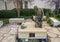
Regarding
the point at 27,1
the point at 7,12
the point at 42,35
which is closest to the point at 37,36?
the point at 42,35

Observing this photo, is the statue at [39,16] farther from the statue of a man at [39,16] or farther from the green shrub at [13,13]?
the green shrub at [13,13]

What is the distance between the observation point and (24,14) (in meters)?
20.4

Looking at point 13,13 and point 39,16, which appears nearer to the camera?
point 39,16

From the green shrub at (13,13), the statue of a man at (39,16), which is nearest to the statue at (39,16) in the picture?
the statue of a man at (39,16)

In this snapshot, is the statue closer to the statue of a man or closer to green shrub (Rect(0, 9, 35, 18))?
the statue of a man

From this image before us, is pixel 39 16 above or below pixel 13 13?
above

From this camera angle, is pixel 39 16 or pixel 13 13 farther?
pixel 13 13

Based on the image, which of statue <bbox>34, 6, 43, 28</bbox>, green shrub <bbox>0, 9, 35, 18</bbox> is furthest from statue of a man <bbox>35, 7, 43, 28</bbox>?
green shrub <bbox>0, 9, 35, 18</bbox>

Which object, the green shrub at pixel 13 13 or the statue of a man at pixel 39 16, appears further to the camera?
the green shrub at pixel 13 13

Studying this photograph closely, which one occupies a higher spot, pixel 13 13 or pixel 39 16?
pixel 39 16

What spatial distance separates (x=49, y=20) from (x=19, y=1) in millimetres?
7017

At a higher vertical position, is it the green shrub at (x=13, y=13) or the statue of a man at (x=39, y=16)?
the statue of a man at (x=39, y=16)

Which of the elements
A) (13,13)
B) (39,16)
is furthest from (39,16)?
(13,13)

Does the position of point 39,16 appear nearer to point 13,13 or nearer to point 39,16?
point 39,16
